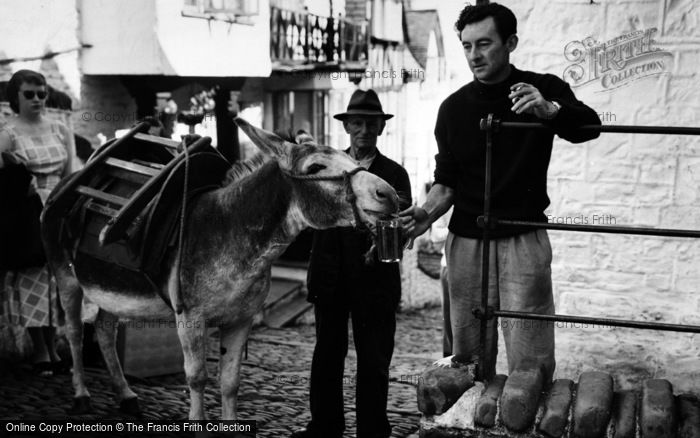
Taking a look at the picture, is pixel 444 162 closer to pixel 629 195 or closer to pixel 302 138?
pixel 302 138

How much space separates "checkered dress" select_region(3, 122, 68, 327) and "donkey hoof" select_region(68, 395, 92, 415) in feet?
4.77

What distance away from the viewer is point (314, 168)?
4.77 m

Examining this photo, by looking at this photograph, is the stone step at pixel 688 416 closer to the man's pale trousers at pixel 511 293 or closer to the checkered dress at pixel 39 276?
the man's pale trousers at pixel 511 293

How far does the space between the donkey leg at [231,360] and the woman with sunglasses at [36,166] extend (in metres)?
2.90

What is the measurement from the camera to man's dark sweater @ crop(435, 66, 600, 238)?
3.95 meters

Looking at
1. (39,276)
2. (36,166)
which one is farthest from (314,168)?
(39,276)

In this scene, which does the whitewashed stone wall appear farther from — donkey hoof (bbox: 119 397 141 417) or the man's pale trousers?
donkey hoof (bbox: 119 397 141 417)

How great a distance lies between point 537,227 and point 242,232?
2098 millimetres

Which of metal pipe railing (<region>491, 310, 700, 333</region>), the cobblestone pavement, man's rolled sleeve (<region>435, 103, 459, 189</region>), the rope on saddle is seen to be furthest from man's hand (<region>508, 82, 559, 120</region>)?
the cobblestone pavement

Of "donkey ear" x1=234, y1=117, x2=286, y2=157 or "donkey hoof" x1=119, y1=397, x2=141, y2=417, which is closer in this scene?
"donkey ear" x1=234, y1=117, x2=286, y2=157

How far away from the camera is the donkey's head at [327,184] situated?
4.46m

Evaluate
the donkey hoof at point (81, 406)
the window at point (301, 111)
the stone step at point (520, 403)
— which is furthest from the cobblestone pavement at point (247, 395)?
the window at point (301, 111)

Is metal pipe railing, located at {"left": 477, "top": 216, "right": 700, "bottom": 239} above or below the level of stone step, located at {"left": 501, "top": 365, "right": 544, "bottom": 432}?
above

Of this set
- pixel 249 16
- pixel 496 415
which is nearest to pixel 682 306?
pixel 496 415
